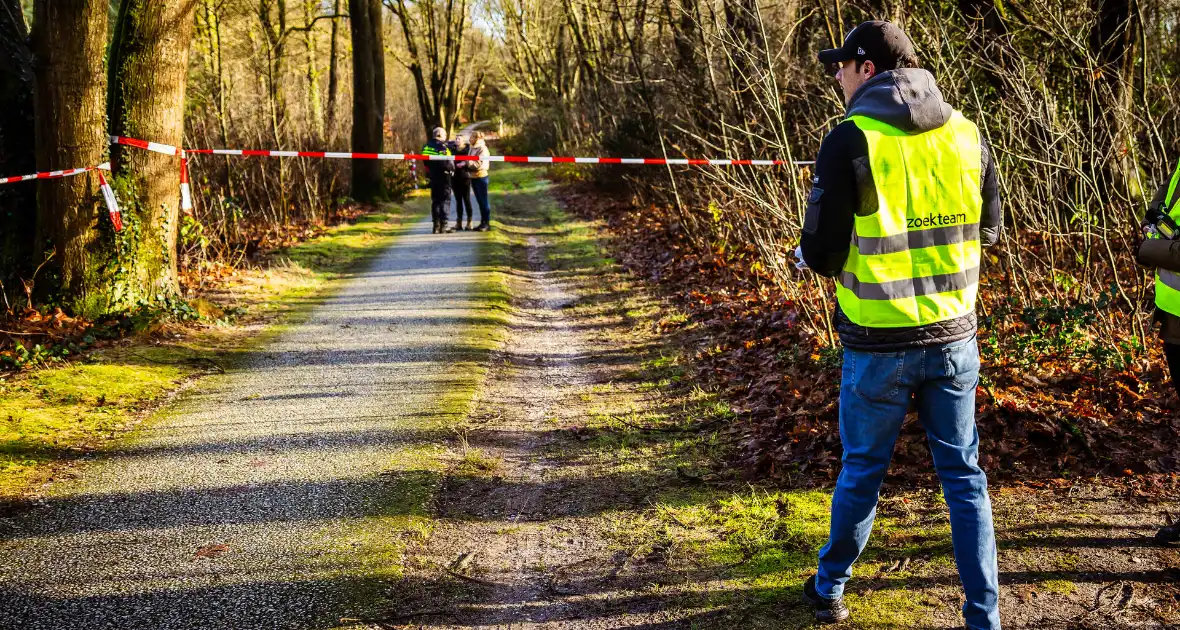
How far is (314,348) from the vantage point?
8.33 meters

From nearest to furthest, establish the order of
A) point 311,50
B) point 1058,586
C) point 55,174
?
point 1058,586, point 55,174, point 311,50

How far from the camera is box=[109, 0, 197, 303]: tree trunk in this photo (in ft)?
27.5

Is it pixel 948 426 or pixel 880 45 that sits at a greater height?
pixel 880 45

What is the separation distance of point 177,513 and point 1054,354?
5531 millimetres

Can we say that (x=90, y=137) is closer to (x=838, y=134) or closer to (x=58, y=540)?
(x=58, y=540)

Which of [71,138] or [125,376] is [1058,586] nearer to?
[125,376]

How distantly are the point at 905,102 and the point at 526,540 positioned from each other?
8.72 ft

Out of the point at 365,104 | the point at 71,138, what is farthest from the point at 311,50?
the point at 71,138

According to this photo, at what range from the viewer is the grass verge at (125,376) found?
5.50 m

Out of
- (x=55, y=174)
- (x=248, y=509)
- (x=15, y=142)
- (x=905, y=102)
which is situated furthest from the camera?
(x=15, y=142)

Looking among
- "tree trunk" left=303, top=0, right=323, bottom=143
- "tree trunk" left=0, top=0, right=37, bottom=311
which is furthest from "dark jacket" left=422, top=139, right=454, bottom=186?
"tree trunk" left=303, top=0, right=323, bottom=143

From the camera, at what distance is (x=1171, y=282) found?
367 centimetres

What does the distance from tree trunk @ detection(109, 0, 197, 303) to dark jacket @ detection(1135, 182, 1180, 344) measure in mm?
8151

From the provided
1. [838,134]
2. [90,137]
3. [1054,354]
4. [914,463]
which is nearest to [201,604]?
[838,134]
